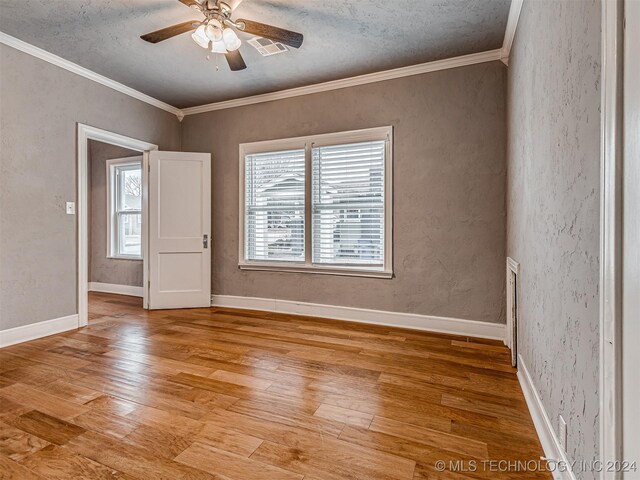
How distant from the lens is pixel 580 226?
46.5 inches

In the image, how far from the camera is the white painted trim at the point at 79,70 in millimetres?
2986

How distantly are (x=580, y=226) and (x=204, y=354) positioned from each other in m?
2.68

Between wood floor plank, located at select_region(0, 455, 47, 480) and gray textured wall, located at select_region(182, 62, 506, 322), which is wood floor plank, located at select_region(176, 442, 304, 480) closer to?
wood floor plank, located at select_region(0, 455, 47, 480)

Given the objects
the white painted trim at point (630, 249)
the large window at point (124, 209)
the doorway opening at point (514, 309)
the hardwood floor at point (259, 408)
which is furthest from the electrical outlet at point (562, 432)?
the large window at point (124, 209)

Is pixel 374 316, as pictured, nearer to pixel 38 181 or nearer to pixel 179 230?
pixel 179 230

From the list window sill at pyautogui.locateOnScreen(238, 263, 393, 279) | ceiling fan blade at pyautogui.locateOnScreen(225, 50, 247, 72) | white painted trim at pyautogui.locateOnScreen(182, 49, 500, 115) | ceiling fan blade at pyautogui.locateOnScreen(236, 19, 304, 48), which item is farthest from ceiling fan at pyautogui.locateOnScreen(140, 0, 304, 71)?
window sill at pyautogui.locateOnScreen(238, 263, 393, 279)

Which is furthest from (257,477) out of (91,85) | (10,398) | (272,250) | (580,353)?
(91,85)

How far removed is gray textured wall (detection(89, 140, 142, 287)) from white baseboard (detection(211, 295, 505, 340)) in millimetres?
2206

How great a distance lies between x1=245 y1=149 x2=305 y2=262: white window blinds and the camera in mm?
4090

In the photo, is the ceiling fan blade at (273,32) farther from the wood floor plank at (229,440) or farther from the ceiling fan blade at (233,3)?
the wood floor plank at (229,440)

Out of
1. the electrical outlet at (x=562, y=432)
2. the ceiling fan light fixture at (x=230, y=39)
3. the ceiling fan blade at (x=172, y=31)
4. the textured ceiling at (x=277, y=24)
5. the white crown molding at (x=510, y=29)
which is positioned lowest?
the electrical outlet at (x=562, y=432)

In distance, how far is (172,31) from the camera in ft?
7.93

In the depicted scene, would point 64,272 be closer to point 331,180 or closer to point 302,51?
point 331,180

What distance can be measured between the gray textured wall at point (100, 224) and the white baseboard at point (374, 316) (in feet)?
7.24
